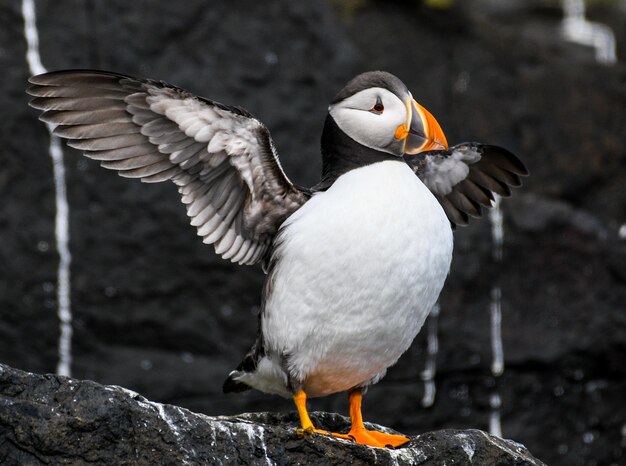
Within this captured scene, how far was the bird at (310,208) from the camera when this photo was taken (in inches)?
181

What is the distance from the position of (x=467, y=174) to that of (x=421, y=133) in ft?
3.57

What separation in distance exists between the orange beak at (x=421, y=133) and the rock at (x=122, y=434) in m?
1.33

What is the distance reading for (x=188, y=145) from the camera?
5.02m

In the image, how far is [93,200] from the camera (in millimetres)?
7789

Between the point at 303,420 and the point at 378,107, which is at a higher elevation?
the point at 378,107

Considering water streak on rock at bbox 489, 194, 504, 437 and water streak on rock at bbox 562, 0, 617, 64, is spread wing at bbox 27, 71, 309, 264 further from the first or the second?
water streak on rock at bbox 562, 0, 617, 64

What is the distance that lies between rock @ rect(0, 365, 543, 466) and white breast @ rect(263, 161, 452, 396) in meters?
0.50

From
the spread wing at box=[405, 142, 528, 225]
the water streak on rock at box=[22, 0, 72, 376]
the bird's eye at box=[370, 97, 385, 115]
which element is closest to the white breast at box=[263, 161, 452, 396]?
the bird's eye at box=[370, 97, 385, 115]

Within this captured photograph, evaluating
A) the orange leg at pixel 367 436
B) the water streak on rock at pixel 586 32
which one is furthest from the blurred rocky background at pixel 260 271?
the orange leg at pixel 367 436

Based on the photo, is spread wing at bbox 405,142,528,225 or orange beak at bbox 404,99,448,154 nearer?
orange beak at bbox 404,99,448,154

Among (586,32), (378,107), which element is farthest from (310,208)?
(586,32)

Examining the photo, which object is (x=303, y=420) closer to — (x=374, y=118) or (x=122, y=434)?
(x=122, y=434)

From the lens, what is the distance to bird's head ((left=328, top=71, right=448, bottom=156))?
189 inches

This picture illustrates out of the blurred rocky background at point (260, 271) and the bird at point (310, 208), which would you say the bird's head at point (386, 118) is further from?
the blurred rocky background at point (260, 271)
